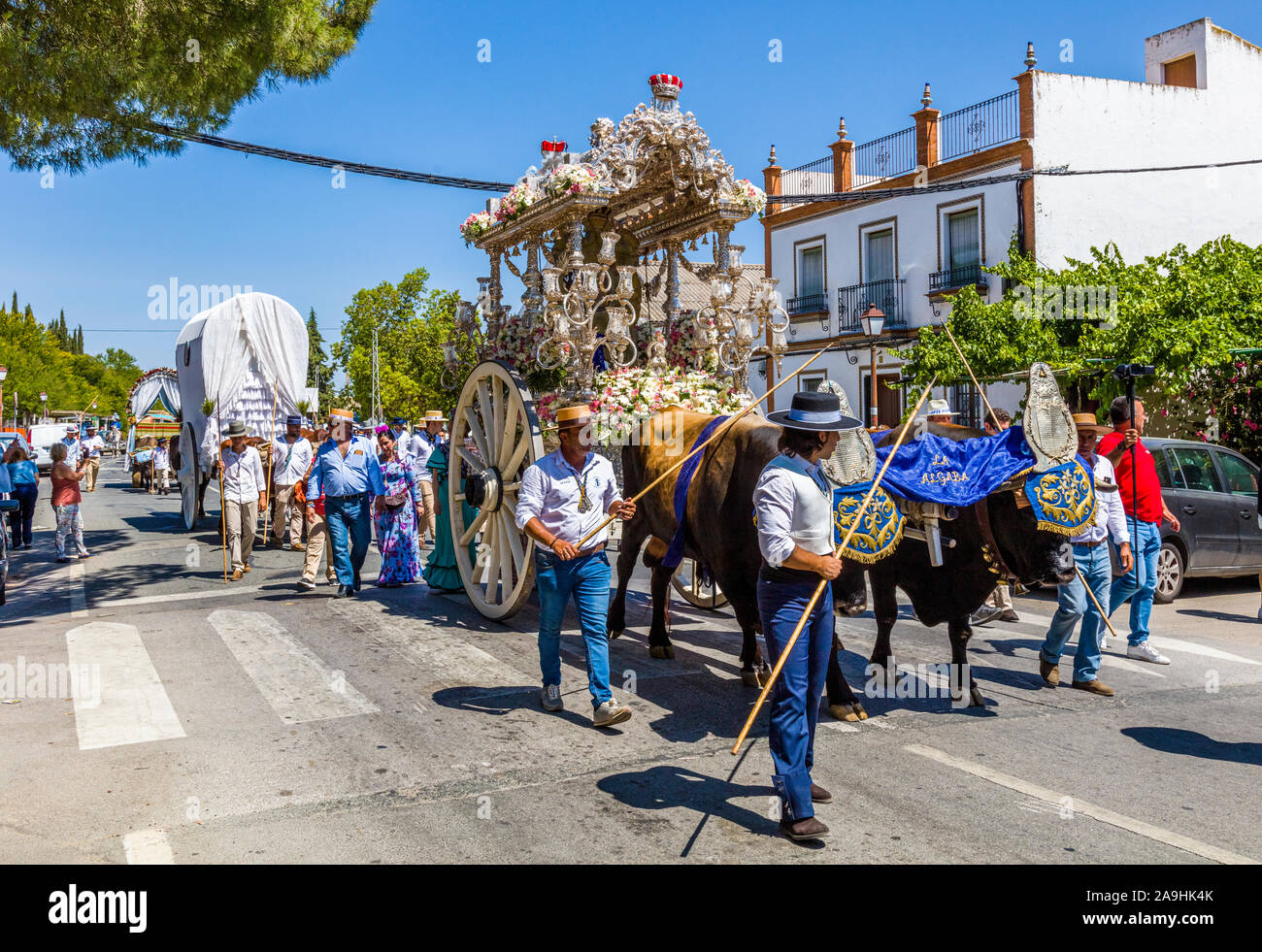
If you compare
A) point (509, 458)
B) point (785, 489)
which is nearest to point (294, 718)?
point (509, 458)

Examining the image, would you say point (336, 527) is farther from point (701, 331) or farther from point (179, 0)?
point (179, 0)

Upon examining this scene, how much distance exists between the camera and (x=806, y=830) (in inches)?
161

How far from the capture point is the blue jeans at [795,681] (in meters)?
4.16

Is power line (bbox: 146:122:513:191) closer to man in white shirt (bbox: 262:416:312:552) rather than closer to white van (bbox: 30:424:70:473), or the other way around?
man in white shirt (bbox: 262:416:312:552)

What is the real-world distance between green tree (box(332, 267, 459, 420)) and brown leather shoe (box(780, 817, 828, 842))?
38245mm

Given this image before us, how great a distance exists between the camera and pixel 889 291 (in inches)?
979

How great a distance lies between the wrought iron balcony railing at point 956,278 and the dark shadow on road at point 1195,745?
18.4 metres

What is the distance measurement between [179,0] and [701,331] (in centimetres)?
558

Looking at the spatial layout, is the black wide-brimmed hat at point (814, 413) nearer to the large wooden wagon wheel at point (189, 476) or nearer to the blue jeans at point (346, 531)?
the blue jeans at point (346, 531)

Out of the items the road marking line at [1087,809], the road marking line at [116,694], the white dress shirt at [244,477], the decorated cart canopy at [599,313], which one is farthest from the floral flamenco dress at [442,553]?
the road marking line at [1087,809]

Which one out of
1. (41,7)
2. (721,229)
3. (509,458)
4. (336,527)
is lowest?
(336,527)

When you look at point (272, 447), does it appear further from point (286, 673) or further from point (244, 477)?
point (286, 673)

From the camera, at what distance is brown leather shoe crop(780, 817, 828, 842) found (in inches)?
161

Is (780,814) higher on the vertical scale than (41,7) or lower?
lower
